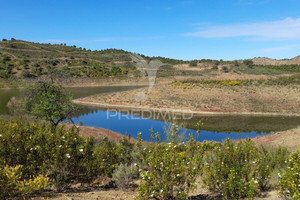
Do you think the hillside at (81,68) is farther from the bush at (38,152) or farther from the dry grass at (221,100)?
the bush at (38,152)

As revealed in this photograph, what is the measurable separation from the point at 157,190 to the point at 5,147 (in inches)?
180

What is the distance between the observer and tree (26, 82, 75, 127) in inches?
656

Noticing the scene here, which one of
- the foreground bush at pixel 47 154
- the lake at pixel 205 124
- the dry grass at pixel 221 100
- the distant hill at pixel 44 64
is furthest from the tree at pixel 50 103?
the distant hill at pixel 44 64

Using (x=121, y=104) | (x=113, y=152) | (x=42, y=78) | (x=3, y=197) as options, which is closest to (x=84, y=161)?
(x=113, y=152)

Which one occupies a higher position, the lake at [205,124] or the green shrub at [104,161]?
the green shrub at [104,161]

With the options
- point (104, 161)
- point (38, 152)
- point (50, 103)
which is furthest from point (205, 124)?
point (38, 152)

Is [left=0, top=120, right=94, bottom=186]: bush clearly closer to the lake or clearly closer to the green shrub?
the green shrub

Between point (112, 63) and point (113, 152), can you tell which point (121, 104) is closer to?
point (113, 152)

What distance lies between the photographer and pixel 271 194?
6.79 metres

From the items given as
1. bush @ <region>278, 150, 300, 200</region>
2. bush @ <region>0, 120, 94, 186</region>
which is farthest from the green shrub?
bush @ <region>278, 150, 300, 200</region>

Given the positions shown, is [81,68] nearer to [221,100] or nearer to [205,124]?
[221,100]

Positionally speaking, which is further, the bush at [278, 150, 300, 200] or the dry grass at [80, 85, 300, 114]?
the dry grass at [80, 85, 300, 114]

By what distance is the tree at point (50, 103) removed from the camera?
656 inches

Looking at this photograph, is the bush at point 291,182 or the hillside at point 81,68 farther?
the hillside at point 81,68
